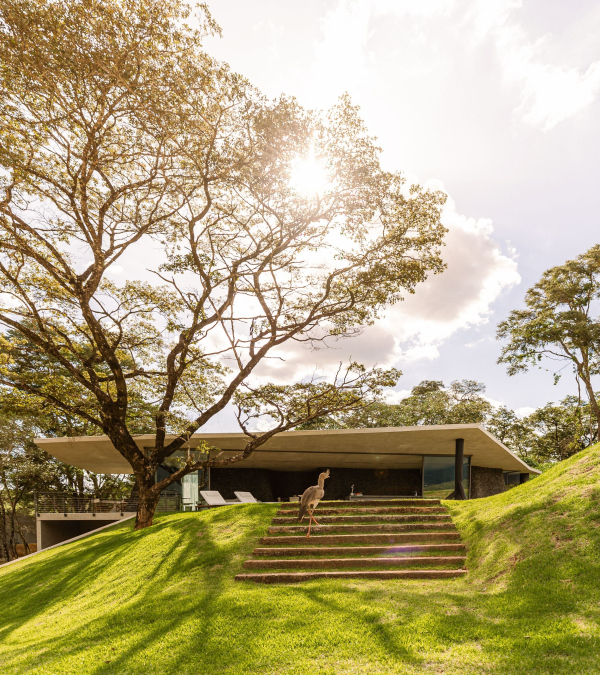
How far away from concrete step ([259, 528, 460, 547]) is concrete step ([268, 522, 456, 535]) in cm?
44

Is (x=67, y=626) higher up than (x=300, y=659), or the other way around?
(x=300, y=659)

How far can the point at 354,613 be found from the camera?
5.92m

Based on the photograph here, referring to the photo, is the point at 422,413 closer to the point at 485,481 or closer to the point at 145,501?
the point at 485,481

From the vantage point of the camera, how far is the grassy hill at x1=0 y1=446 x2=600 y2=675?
4.72 meters

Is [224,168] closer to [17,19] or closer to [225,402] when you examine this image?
[17,19]

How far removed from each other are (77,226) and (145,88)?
4906mm

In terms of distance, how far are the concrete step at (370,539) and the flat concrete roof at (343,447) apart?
7267 mm

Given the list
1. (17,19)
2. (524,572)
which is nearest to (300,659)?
(524,572)

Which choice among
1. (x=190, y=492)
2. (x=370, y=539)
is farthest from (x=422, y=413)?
(x=370, y=539)

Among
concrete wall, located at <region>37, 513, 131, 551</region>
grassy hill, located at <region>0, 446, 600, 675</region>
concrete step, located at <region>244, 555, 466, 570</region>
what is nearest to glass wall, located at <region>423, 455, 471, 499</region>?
grassy hill, located at <region>0, 446, 600, 675</region>

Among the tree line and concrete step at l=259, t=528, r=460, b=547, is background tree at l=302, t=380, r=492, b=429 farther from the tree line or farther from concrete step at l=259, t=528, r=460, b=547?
concrete step at l=259, t=528, r=460, b=547

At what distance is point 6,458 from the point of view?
26.4m

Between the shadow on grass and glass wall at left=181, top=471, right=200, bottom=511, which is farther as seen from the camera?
glass wall at left=181, top=471, right=200, bottom=511

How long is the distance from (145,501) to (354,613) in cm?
995
